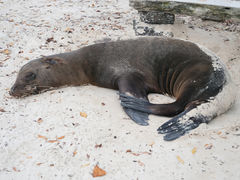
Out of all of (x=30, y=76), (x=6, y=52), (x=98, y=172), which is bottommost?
(x=6, y=52)

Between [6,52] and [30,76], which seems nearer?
[30,76]

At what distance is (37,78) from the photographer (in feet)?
13.9

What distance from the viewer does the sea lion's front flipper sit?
10.9ft

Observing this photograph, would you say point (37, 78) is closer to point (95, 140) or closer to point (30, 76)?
point (30, 76)

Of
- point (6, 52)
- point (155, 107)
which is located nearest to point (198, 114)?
point (155, 107)

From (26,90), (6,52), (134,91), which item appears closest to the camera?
(134,91)

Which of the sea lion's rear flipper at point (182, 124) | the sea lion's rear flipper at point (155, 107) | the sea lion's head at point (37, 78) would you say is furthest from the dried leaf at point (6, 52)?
the sea lion's rear flipper at point (182, 124)

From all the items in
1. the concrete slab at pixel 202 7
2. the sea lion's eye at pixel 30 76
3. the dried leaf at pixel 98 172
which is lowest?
the sea lion's eye at pixel 30 76

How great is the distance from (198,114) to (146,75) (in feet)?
3.98

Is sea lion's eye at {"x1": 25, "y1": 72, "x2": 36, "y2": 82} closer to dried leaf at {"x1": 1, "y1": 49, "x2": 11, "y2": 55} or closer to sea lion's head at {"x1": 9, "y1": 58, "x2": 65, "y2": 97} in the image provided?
sea lion's head at {"x1": 9, "y1": 58, "x2": 65, "y2": 97}

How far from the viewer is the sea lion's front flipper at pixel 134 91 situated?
3318mm

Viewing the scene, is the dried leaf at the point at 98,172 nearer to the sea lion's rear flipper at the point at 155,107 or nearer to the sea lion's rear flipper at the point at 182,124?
the sea lion's rear flipper at the point at 182,124

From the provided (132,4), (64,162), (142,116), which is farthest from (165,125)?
(132,4)

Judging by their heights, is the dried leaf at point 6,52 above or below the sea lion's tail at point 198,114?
below
